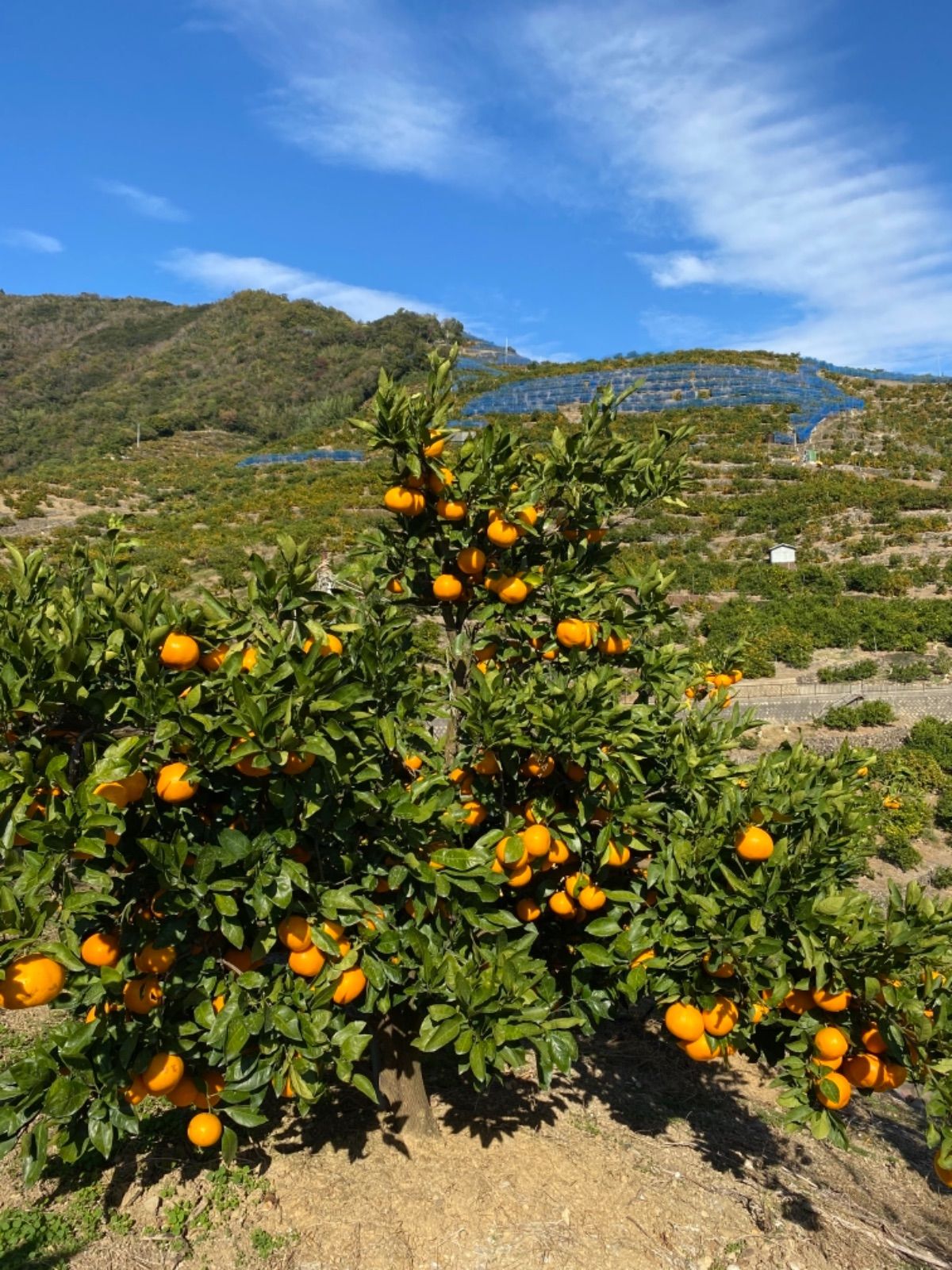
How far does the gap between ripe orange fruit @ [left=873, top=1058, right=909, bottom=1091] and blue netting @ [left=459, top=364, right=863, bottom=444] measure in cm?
3096

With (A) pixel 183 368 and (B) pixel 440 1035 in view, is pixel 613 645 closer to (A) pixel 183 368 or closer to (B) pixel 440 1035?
(B) pixel 440 1035

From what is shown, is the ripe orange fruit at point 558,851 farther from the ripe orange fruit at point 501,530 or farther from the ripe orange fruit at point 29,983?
the ripe orange fruit at point 29,983

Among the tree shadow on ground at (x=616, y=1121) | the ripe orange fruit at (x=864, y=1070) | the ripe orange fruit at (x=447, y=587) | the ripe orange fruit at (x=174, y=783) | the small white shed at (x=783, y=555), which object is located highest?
the ripe orange fruit at (x=447, y=587)

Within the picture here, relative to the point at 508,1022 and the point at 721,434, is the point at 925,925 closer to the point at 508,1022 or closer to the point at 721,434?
the point at 508,1022

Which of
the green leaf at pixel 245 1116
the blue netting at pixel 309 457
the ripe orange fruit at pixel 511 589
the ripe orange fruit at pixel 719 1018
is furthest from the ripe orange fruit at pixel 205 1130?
the blue netting at pixel 309 457

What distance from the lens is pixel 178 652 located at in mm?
1939

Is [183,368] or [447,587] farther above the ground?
[183,368]

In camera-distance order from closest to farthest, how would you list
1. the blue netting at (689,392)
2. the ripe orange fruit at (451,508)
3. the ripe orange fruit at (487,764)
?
the ripe orange fruit at (487,764) < the ripe orange fruit at (451,508) < the blue netting at (689,392)

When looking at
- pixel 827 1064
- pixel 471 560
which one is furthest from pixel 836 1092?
pixel 471 560

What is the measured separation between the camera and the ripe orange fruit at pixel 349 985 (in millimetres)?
2107

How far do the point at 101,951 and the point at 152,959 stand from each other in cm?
13

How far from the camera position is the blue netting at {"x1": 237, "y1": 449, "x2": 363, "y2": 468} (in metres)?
32.2

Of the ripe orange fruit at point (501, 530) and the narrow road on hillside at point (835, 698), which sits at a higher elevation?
the ripe orange fruit at point (501, 530)

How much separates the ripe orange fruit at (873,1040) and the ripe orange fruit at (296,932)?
5.54 feet
